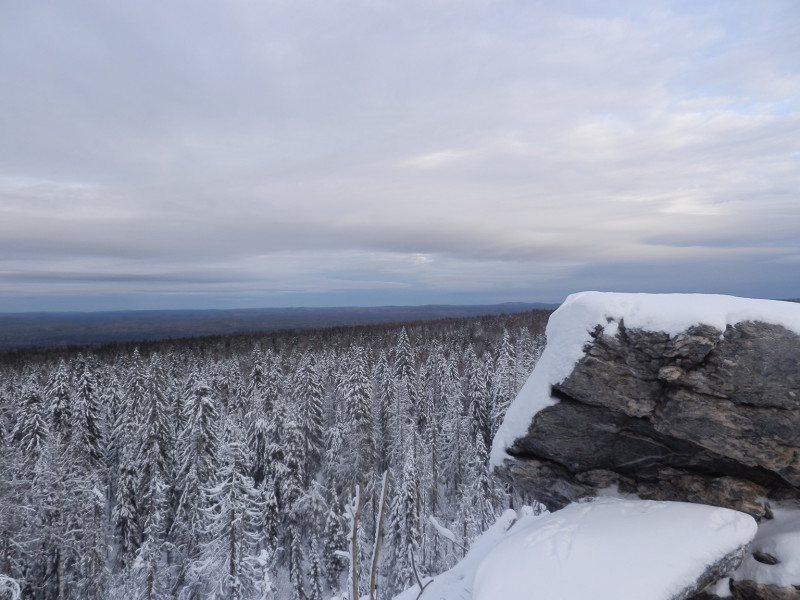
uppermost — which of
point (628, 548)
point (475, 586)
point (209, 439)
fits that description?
point (628, 548)

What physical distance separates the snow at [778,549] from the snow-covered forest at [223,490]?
11.1 meters

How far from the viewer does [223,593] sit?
1939 centimetres

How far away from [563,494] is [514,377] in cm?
3066

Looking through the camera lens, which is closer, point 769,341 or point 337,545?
point 769,341

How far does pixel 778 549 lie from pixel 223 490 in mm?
19117

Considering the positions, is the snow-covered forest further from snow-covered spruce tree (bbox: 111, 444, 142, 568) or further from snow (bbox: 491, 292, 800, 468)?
snow (bbox: 491, 292, 800, 468)

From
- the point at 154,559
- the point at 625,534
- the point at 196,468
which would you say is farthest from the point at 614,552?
the point at 154,559

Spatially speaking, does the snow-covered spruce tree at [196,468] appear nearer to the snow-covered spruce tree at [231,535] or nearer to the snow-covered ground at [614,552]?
the snow-covered spruce tree at [231,535]

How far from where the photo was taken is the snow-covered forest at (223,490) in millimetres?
20859

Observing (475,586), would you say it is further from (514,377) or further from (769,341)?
(514,377)

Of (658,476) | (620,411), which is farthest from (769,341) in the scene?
(658,476)

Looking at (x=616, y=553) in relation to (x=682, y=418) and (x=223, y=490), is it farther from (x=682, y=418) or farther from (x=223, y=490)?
(x=223, y=490)

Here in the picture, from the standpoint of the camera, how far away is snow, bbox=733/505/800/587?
261 inches

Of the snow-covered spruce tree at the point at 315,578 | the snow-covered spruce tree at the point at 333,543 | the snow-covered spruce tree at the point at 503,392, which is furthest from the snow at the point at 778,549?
the snow-covered spruce tree at the point at 503,392
